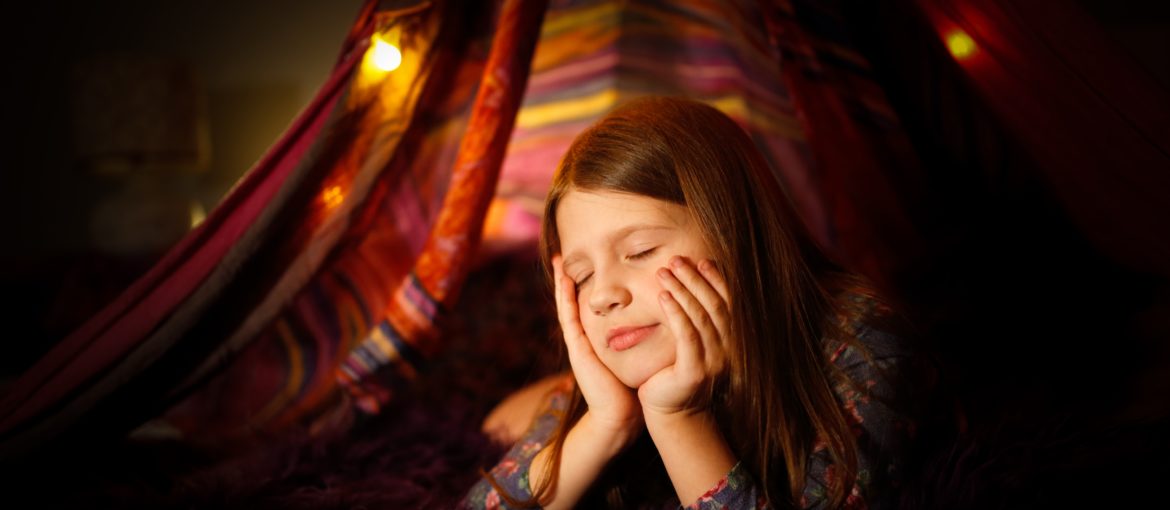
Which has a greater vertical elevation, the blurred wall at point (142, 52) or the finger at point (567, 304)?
the blurred wall at point (142, 52)

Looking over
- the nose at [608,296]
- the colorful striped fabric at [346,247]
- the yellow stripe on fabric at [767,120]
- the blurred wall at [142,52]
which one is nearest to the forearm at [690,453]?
the nose at [608,296]

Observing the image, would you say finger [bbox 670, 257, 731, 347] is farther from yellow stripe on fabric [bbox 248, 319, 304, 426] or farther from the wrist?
yellow stripe on fabric [bbox 248, 319, 304, 426]

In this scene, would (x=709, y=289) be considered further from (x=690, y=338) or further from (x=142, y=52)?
(x=142, y=52)

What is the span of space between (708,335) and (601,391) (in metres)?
0.13

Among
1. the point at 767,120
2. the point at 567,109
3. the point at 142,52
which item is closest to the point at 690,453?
the point at 767,120

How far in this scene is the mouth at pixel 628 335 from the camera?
76cm

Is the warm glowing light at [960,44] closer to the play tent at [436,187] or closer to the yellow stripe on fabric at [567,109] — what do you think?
the play tent at [436,187]

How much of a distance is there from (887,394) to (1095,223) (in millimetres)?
519

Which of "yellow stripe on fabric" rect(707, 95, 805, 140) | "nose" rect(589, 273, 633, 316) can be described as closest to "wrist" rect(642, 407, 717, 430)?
"nose" rect(589, 273, 633, 316)

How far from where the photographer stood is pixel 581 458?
0.82m

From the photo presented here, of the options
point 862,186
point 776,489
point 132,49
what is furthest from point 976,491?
point 132,49

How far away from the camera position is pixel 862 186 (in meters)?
1.26

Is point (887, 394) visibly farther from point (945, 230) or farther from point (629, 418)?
point (945, 230)

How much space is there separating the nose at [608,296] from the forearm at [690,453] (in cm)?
11
